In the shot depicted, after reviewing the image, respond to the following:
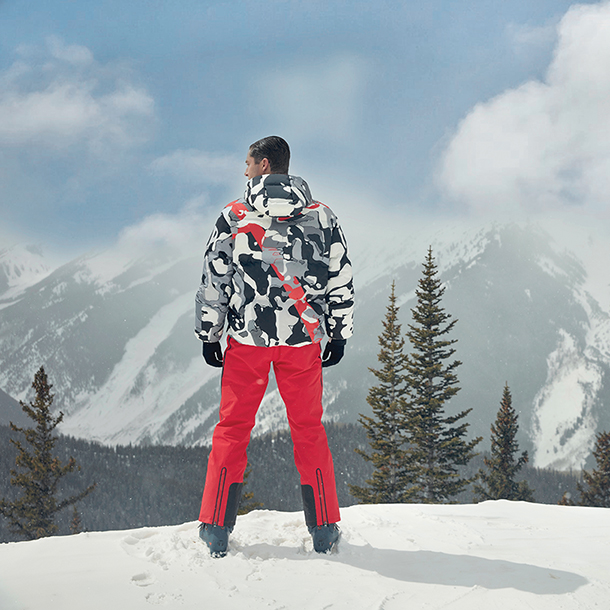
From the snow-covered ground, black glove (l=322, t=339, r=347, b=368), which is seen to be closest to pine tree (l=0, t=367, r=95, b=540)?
the snow-covered ground

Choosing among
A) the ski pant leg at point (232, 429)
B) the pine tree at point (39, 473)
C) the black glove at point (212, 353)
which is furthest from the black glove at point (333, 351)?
the pine tree at point (39, 473)

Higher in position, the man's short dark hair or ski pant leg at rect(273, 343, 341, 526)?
the man's short dark hair

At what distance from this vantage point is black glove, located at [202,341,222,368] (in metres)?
3.59

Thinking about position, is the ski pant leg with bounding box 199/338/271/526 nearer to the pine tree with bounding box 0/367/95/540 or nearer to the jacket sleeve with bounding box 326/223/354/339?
the jacket sleeve with bounding box 326/223/354/339

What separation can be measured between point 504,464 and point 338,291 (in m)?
34.4

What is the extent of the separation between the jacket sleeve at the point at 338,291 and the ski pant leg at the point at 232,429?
575 millimetres

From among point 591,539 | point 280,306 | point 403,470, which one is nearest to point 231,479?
point 280,306

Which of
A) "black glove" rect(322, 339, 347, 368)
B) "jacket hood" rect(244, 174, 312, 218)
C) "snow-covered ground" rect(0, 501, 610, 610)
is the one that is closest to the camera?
"snow-covered ground" rect(0, 501, 610, 610)

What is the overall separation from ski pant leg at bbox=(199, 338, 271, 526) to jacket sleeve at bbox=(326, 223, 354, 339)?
0.58m

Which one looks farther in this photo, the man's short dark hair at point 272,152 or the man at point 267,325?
the man's short dark hair at point 272,152

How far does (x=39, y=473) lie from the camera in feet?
91.0

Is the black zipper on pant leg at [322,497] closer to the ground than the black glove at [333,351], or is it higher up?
closer to the ground

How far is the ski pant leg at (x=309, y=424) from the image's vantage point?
3.43 metres

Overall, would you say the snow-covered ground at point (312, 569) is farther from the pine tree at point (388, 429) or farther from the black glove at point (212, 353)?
the pine tree at point (388, 429)
